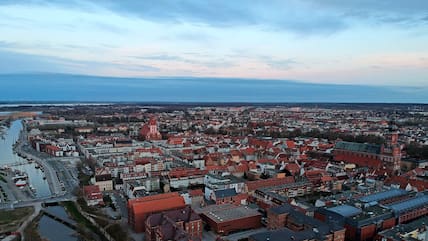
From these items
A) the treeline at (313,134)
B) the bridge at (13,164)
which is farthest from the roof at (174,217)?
the treeline at (313,134)

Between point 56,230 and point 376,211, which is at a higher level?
point 376,211

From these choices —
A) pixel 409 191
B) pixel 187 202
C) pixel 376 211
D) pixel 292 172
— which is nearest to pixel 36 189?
pixel 187 202

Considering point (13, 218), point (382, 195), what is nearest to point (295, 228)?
point (382, 195)

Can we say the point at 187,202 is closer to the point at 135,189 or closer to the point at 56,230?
the point at 135,189

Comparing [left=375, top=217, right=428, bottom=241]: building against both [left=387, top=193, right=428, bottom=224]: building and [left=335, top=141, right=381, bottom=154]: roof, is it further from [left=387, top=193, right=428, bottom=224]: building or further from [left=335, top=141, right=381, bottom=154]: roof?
[left=335, top=141, right=381, bottom=154]: roof

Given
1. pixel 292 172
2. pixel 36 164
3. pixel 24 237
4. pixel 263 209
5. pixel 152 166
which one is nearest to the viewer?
pixel 24 237

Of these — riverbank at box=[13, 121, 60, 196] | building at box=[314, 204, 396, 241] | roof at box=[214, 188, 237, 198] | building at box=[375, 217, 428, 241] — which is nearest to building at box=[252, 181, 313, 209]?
roof at box=[214, 188, 237, 198]

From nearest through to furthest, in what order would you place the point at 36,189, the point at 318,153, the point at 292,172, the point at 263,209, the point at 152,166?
the point at 263,209
the point at 36,189
the point at 292,172
the point at 152,166
the point at 318,153

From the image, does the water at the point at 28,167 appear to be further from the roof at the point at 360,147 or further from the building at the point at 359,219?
the roof at the point at 360,147
